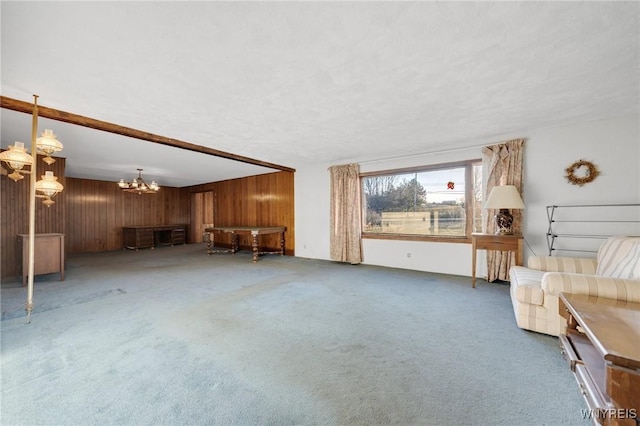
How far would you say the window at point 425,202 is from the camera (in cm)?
416

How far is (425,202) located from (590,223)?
211 cm

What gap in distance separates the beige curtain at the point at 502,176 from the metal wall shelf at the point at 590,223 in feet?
1.27

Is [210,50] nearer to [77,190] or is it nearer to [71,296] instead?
[71,296]

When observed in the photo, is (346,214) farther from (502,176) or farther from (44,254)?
(44,254)

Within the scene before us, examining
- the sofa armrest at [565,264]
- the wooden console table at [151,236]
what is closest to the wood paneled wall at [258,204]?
the wooden console table at [151,236]

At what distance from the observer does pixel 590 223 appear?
325cm

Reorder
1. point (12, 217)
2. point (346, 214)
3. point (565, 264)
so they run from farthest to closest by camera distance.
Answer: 1. point (346, 214)
2. point (12, 217)
3. point (565, 264)

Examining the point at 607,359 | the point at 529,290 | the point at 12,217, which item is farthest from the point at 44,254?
the point at 529,290

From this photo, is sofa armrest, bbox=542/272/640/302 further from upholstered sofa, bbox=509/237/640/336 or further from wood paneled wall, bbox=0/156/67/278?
wood paneled wall, bbox=0/156/67/278

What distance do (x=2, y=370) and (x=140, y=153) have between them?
4.02 metres

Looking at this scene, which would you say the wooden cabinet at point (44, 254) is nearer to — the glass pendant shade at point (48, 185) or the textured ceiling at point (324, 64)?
the glass pendant shade at point (48, 185)

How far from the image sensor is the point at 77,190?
288 inches

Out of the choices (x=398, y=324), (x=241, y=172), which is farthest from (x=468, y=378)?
(x=241, y=172)

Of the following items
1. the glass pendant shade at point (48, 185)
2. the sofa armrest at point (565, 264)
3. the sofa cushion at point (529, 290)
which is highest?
the glass pendant shade at point (48, 185)
